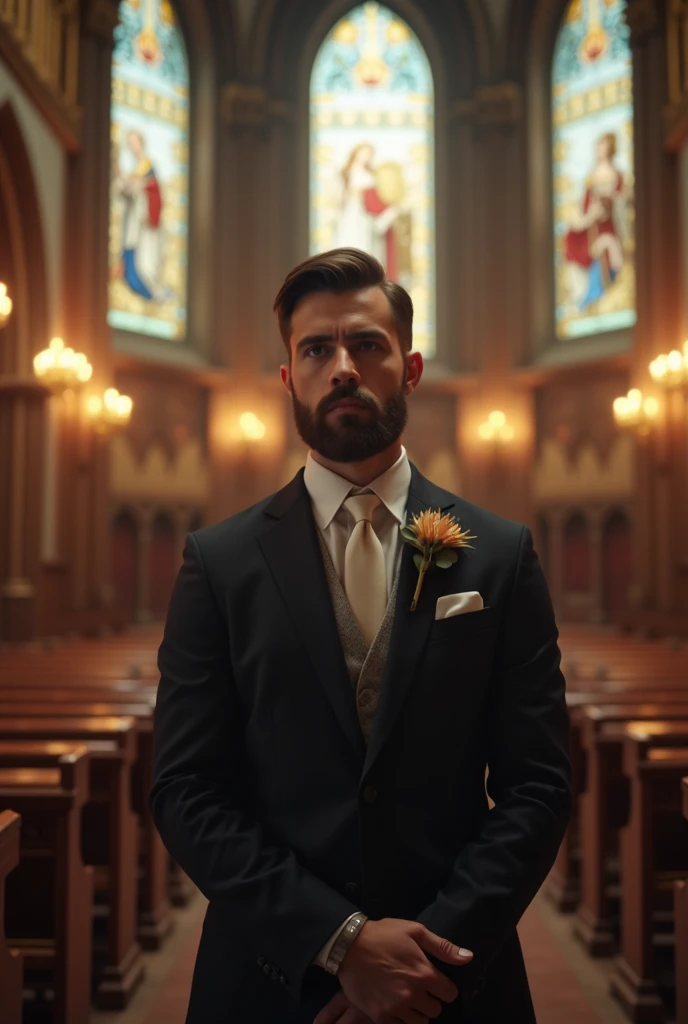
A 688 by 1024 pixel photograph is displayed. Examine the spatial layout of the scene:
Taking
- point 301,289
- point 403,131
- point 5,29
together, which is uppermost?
point 403,131

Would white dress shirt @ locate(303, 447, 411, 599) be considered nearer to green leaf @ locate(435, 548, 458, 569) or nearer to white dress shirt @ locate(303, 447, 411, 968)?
white dress shirt @ locate(303, 447, 411, 968)

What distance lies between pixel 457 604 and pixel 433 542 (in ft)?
0.36

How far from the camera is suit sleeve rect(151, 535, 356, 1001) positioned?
4.58 feet

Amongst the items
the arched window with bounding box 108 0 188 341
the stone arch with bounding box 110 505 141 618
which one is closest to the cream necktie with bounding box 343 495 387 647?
the stone arch with bounding box 110 505 141 618

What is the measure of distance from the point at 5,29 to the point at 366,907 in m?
8.87

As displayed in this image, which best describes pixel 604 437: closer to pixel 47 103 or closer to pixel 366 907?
pixel 47 103

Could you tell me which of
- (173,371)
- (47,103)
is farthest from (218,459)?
(47,103)

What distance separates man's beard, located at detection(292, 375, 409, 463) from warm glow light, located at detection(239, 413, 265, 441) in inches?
460

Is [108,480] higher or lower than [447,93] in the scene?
lower

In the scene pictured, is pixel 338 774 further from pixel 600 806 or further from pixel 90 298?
pixel 90 298

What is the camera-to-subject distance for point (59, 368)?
7.98 meters

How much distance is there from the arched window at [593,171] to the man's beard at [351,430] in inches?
475

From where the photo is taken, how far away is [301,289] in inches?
65.4

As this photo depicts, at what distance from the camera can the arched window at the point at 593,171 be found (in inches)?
511
